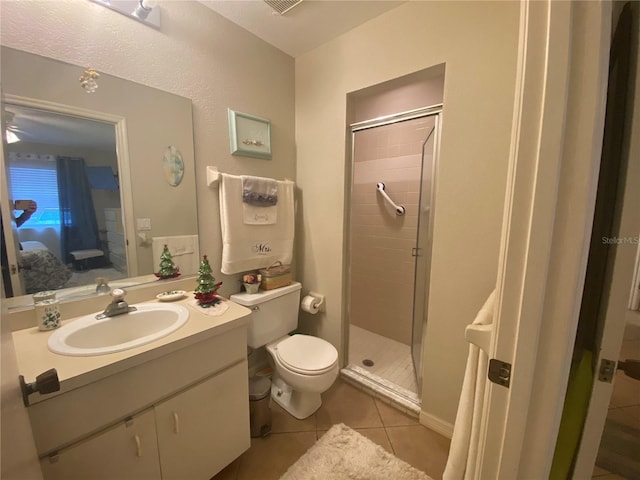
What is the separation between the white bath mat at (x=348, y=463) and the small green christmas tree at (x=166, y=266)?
1.18 meters

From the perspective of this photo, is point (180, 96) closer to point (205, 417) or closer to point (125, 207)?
point (125, 207)

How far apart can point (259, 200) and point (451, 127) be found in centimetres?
117

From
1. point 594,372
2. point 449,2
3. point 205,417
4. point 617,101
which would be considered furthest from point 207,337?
point 449,2

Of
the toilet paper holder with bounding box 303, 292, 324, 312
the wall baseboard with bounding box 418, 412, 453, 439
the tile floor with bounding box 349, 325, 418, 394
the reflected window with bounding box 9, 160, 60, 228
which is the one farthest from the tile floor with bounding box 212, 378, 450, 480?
the reflected window with bounding box 9, 160, 60, 228

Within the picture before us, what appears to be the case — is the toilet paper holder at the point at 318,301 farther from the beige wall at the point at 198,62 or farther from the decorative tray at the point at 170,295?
the decorative tray at the point at 170,295

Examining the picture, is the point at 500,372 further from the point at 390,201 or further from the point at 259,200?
the point at 390,201

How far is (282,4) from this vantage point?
132 centimetres

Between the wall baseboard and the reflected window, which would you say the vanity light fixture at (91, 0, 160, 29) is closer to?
the reflected window

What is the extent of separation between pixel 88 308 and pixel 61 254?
26cm

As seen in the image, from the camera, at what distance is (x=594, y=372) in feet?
1.83

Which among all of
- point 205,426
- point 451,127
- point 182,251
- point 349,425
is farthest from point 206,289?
point 451,127

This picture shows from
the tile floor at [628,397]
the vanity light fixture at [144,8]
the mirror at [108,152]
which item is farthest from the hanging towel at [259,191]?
the tile floor at [628,397]

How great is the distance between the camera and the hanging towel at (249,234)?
1499 mm

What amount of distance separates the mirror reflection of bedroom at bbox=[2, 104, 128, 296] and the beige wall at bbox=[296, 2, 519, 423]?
48.7 inches
